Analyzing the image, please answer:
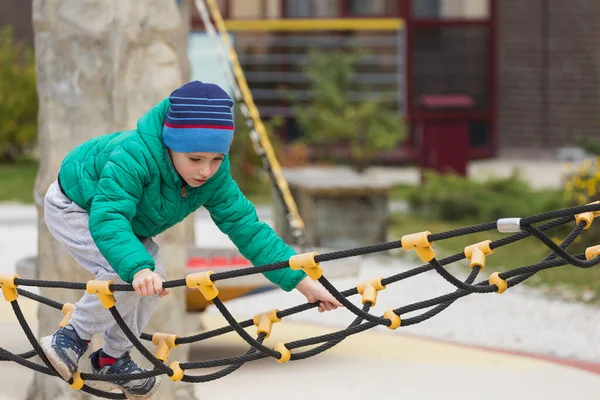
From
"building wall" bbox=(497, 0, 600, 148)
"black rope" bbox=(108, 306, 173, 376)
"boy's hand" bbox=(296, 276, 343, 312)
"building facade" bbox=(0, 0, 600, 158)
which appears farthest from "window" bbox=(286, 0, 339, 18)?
"black rope" bbox=(108, 306, 173, 376)

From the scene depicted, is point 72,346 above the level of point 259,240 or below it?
below

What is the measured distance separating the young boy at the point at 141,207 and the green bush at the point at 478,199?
748cm

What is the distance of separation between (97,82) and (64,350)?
154 cm

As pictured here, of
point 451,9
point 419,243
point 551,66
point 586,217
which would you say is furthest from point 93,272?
point 551,66

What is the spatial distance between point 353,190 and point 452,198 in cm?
209

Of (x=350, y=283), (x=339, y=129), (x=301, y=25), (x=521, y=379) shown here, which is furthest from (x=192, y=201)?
(x=301, y=25)

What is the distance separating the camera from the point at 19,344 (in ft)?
21.9

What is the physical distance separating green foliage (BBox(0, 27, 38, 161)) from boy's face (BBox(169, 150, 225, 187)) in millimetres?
13619

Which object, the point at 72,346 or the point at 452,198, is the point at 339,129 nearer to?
the point at 452,198

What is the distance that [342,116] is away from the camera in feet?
53.0

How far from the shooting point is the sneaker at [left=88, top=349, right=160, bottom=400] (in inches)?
170

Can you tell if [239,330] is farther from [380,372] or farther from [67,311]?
[380,372]

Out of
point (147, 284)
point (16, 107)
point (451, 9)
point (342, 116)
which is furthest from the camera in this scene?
point (451, 9)

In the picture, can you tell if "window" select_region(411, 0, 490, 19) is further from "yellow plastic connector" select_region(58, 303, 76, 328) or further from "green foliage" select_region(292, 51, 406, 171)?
"yellow plastic connector" select_region(58, 303, 76, 328)
